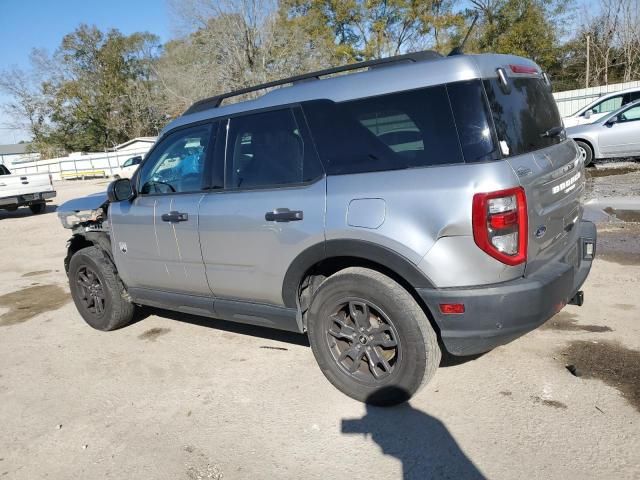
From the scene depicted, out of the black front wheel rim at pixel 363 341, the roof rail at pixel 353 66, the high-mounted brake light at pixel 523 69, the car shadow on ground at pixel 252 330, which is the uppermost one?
the roof rail at pixel 353 66

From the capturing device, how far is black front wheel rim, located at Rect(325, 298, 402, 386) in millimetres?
3086

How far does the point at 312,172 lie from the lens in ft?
10.5

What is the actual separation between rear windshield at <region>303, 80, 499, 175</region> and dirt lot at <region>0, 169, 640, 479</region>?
149 centimetres

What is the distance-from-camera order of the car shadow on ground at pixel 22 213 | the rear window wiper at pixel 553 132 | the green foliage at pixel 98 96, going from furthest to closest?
1. the green foliage at pixel 98 96
2. the car shadow on ground at pixel 22 213
3. the rear window wiper at pixel 553 132

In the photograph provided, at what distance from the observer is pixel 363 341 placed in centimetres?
317

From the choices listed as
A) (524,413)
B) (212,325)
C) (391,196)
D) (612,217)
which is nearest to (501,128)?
(391,196)

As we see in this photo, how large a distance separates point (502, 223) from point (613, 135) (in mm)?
11341

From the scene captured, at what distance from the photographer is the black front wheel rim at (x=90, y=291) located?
4906mm

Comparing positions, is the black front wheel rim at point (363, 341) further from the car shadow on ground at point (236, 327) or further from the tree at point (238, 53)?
the tree at point (238, 53)

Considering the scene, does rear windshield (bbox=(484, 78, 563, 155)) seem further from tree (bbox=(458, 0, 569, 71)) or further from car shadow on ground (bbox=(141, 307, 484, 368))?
tree (bbox=(458, 0, 569, 71))

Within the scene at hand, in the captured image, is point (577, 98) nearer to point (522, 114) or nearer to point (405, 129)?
point (522, 114)

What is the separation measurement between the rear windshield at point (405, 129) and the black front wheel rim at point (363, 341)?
86 cm

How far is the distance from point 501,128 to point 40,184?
1567cm

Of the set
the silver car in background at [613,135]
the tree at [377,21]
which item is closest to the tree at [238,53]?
the tree at [377,21]
